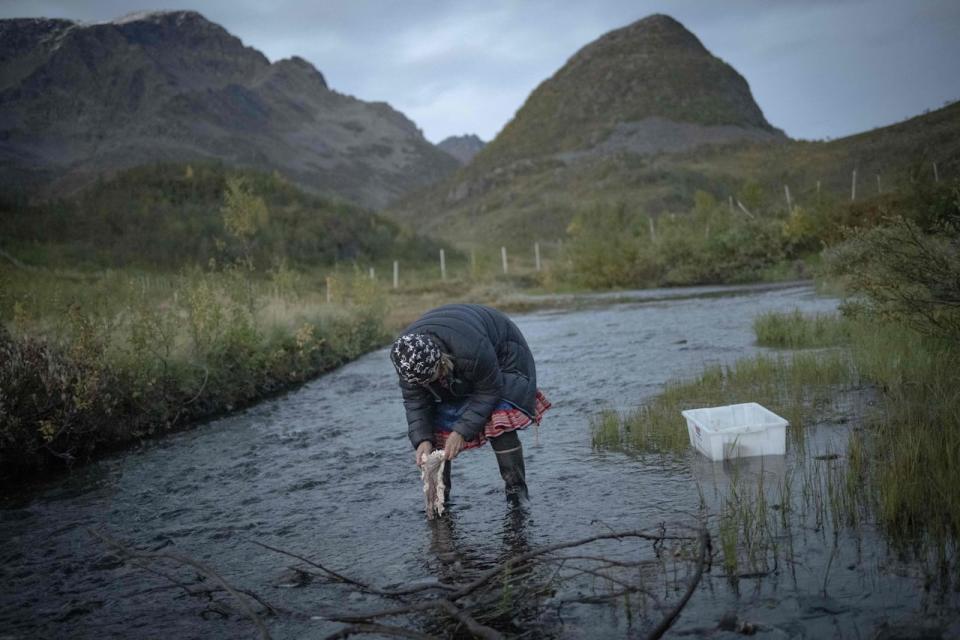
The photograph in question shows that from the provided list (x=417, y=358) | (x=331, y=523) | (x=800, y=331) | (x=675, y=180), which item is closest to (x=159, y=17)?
(x=675, y=180)

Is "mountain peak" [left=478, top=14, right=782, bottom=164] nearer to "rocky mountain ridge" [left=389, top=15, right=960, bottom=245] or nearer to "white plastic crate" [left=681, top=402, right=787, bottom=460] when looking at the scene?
"rocky mountain ridge" [left=389, top=15, right=960, bottom=245]

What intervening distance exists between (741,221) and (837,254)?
860 inches

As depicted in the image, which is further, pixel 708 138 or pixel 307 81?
pixel 307 81

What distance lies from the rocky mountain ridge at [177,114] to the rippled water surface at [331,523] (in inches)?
1807

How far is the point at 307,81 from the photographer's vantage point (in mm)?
164750

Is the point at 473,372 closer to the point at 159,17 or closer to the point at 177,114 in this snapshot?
the point at 177,114

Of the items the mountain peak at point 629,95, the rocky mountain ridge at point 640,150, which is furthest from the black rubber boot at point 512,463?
the mountain peak at point 629,95

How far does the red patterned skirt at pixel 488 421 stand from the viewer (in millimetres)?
5105

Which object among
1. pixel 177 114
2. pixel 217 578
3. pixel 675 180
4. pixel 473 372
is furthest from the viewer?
pixel 177 114

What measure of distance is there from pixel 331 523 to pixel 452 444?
1243mm

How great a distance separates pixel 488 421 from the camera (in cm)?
511

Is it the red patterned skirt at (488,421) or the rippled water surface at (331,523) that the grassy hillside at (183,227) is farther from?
the red patterned skirt at (488,421)

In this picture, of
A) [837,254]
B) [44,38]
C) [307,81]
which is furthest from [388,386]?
[307,81]

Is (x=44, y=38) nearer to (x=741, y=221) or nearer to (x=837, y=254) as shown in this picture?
(x=741, y=221)
